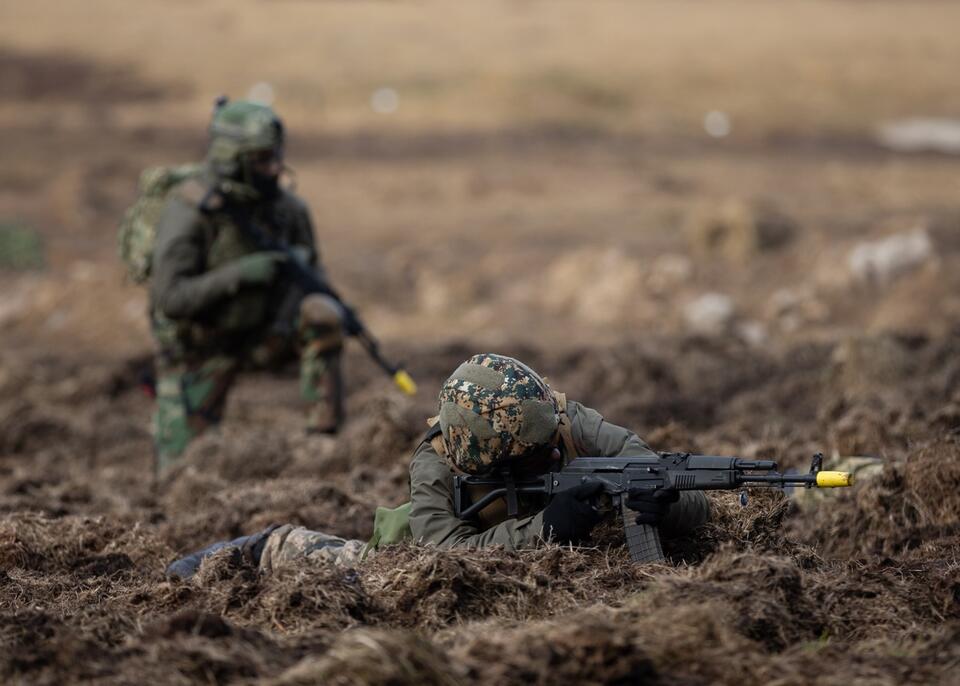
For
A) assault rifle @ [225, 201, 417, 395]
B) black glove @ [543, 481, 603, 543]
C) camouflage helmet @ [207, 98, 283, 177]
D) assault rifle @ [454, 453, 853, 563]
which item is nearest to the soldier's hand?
assault rifle @ [225, 201, 417, 395]

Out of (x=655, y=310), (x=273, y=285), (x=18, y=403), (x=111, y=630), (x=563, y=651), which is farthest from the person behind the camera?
(x=655, y=310)

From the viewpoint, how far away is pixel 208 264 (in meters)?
9.16

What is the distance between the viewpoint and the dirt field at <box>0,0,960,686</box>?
13.9ft

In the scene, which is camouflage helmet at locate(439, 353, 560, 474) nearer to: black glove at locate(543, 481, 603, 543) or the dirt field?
black glove at locate(543, 481, 603, 543)

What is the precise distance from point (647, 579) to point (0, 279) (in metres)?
17.4

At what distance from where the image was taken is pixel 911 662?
13.0 ft

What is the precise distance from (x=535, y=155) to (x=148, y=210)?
2123cm

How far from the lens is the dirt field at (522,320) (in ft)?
13.9

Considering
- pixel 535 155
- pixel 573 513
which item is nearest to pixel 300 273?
pixel 573 513

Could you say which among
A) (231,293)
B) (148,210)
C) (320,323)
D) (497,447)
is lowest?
(497,447)

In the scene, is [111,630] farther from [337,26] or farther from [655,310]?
[337,26]

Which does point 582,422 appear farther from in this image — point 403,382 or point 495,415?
point 403,382

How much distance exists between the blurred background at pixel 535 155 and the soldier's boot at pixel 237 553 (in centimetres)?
856

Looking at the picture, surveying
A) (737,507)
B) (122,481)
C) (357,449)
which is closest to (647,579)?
(737,507)
